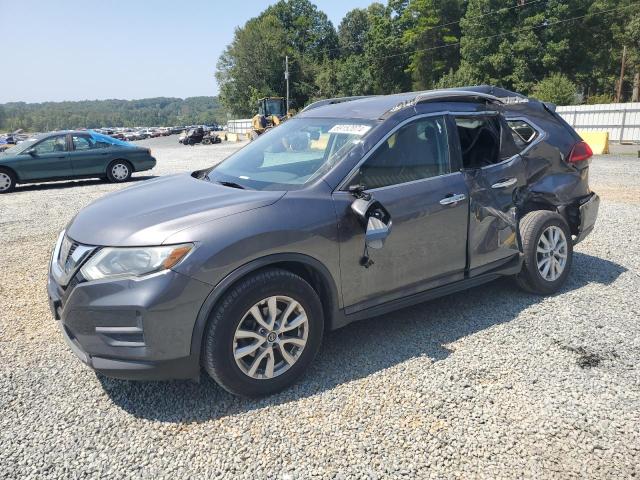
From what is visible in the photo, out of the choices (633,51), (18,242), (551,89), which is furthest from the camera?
(633,51)

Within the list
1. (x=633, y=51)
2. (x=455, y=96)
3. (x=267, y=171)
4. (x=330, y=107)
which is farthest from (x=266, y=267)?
(x=633, y=51)

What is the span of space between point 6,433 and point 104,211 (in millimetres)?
1402

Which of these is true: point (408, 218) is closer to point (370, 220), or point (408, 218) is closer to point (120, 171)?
point (370, 220)

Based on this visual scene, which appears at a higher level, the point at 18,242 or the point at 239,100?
the point at 239,100

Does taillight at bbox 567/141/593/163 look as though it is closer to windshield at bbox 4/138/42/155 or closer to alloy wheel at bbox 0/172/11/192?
windshield at bbox 4/138/42/155

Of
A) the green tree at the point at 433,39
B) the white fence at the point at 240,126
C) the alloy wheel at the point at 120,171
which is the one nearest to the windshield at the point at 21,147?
the alloy wheel at the point at 120,171

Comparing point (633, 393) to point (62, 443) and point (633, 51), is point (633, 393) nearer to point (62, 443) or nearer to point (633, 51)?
point (62, 443)

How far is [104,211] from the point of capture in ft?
10.6

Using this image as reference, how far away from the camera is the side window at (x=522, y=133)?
438 cm

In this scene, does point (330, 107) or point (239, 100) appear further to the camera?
point (239, 100)

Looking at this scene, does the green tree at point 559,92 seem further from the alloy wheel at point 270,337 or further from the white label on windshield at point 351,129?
the alloy wheel at point 270,337

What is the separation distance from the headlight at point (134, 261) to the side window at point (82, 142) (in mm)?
11517

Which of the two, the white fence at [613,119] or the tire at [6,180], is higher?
the white fence at [613,119]

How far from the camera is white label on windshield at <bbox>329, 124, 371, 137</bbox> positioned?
3.51 m
